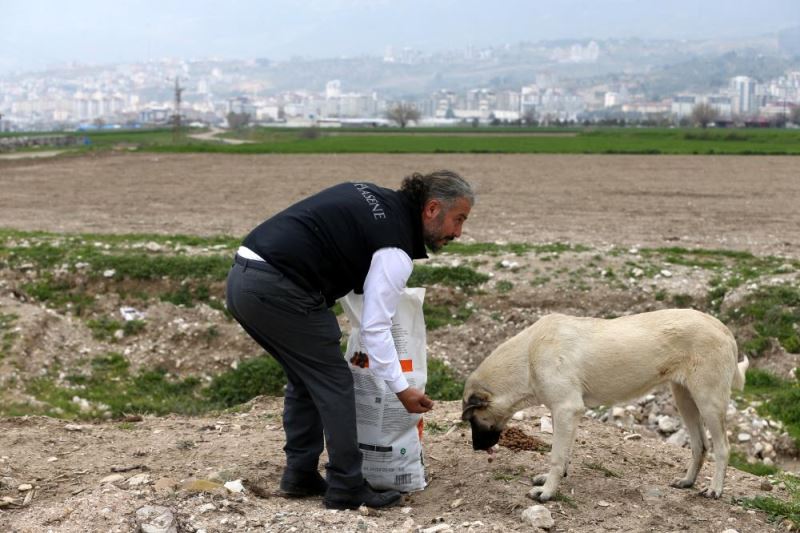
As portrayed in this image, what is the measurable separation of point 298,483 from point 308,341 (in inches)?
49.7

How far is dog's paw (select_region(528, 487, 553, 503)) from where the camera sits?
6727 millimetres

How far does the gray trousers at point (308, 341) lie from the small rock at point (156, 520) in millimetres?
1158

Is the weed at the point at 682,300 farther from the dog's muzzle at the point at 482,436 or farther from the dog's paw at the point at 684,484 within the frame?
the dog's muzzle at the point at 482,436

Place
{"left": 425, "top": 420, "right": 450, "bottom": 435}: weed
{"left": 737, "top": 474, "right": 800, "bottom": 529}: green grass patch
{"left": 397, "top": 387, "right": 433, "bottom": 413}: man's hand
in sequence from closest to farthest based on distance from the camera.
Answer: {"left": 397, "top": 387, "right": 433, "bottom": 413}: man's hand, {"left": 737, "top": 474, "right": 800, "bottom": 529}: green grass patch, {"left": 425, "top": 420, "right": 450, "bottom": 435}: weed

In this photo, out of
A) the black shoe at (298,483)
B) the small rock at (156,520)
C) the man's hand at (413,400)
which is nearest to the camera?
the small rock at (156,520)

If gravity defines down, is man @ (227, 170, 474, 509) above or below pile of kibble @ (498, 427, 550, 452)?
above

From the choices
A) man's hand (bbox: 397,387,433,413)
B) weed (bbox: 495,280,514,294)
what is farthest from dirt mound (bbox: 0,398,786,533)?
weed (bbox: 495,280,514,294)

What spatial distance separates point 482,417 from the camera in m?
7.02

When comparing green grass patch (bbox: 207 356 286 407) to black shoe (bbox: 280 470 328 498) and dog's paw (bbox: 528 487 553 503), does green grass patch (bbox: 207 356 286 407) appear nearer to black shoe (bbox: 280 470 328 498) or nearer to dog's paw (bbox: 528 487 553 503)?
black shoe (bbox: 280 470 328 498)

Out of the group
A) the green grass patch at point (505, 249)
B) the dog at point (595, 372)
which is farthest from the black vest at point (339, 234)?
the green grass patch at point (505, 249)

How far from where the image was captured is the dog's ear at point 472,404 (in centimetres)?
699

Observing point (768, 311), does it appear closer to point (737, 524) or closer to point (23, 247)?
point (737, 524)

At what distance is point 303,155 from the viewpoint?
60.9 meters

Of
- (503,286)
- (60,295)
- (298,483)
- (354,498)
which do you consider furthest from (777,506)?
(60,295)
